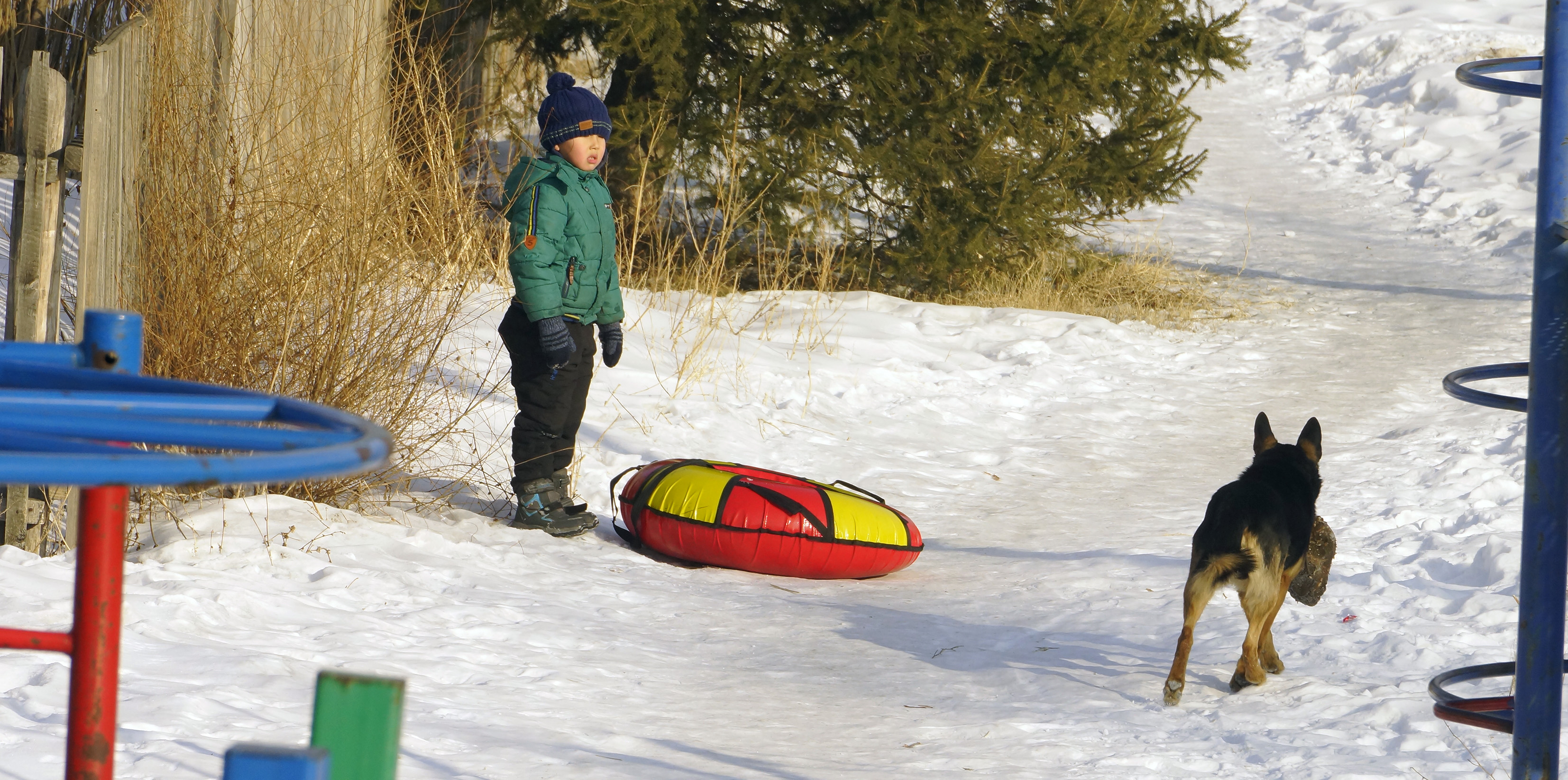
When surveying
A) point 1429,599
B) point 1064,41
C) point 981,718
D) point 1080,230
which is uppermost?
point 1064,41

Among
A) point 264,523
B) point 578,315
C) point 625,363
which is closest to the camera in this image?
point 264,523

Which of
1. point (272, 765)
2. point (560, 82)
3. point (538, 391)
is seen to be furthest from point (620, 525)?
point (272, 765)

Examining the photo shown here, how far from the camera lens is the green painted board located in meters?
1.12

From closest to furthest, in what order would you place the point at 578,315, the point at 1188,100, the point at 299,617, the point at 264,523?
the point at 299,617
the point at 264,523
the point at 578,315
the point at 1188,100

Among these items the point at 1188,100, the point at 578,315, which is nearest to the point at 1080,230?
the point at 578,315

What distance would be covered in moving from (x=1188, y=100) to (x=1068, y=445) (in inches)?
677

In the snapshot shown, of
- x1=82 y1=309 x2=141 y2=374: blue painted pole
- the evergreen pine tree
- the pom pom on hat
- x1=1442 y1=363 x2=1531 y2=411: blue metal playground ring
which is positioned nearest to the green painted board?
x1=82 y1=309 x2=141 y2=374: blue painted pole

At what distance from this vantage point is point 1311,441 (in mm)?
4648

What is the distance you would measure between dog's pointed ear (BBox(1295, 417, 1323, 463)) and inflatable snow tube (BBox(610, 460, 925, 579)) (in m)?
1.67

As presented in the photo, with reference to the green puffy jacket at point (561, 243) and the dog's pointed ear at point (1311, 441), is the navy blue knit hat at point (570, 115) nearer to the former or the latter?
the green puffy jacket at point (561, 243)

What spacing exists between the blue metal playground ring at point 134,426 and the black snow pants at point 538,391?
4.03m

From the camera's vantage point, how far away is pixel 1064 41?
10.5 metres

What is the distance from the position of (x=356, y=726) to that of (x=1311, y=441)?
418cm

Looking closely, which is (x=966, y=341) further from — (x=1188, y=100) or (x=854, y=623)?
(x=1188, y=100)
